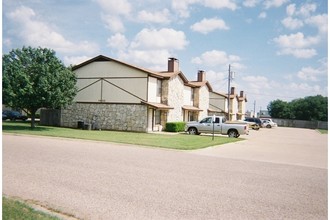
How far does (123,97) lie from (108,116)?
2.31 metres

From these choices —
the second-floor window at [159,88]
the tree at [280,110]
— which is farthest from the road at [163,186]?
the tree at [280,110]

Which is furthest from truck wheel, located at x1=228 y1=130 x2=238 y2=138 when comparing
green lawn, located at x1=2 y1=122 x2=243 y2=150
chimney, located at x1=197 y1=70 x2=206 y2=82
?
chimney, located at x1=197 y1=70 x2=206 y2=82

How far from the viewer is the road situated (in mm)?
5898

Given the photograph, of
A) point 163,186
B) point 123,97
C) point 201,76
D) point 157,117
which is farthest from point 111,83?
point 163,186

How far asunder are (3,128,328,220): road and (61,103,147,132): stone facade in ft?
49.4

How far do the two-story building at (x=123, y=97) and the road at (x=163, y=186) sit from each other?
50.6ft

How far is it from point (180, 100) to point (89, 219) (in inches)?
1109

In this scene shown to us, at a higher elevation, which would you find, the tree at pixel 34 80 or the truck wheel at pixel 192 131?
the tree at pixel 34 80

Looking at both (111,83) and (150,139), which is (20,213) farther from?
(111,83)

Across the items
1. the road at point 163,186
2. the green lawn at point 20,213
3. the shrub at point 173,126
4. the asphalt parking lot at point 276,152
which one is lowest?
the asphalt parking lot at point 276,152

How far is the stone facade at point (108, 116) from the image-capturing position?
89.4ft

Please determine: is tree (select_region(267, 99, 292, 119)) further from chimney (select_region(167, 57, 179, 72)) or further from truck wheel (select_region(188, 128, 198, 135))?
truck wheel (select_region(188, 128, 198, 135))

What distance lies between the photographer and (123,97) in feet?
92.4

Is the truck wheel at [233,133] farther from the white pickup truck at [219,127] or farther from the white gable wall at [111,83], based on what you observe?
the white gable wall at [111,83]
